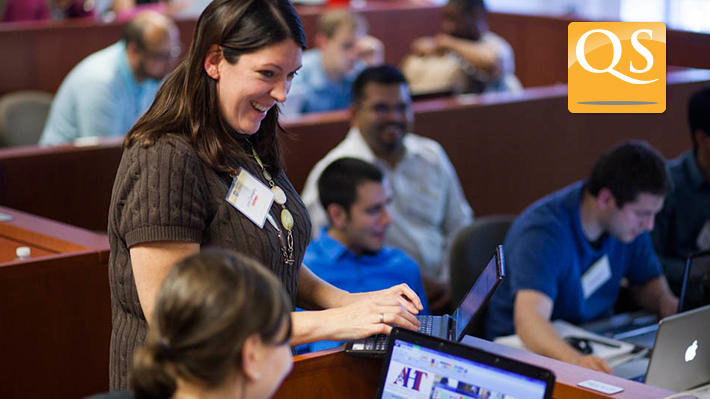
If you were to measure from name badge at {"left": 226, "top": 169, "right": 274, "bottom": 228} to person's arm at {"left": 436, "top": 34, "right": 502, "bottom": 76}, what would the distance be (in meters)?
4.11

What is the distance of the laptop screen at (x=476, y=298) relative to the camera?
1.58 meters

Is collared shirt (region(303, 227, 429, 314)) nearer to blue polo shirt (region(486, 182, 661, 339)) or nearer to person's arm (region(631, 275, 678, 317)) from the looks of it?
blue polo shirt (region(486, 182, 661, 339))

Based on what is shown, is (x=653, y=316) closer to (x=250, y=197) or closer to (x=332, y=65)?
(x=250, y=197)

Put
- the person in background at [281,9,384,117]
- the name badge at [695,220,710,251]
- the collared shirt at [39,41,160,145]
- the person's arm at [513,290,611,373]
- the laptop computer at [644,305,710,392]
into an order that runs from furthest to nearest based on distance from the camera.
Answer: the person in background at [281,9,384,117] → the collared shirt at [39,41,160,145] → the name badge at [695,220,710,251] → the person's arm at [513,290,611,373] → the laptop computer at [644,305,710,392]

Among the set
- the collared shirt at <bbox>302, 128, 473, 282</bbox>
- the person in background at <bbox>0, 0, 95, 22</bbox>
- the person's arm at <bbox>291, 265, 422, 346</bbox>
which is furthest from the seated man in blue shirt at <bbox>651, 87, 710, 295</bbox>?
the person in background at <bbox>0, 0, 95, 22</bbox>

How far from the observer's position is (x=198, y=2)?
360 inches

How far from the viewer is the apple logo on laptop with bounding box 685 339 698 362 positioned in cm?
220

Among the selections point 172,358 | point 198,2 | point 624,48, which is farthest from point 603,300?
point 198,2

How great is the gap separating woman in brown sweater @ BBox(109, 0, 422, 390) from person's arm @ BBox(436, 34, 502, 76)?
4.05 meters

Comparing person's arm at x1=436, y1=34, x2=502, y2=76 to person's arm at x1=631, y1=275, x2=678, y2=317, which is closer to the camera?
person's arm at x1=631, y1=275, x2=678, y2=317

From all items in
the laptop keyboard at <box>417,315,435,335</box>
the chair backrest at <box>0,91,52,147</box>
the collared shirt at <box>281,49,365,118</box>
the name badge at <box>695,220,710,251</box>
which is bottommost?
the laptop keyboard at <box>417,315,435,335</box>

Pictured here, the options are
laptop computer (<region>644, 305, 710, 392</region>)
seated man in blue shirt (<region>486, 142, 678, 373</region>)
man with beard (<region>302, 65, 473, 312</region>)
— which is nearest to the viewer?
laptop computer (<region>644, 305, 710, 392</region>)

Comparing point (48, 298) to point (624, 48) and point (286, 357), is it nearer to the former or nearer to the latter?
point (286, 357)

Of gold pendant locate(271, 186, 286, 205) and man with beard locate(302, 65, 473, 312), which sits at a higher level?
man with beard locate(302, 65, 473, 312)
